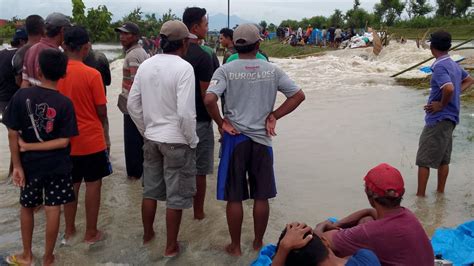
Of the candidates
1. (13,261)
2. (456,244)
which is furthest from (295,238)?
(13,261)

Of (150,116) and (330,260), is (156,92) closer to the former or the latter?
(150,116)

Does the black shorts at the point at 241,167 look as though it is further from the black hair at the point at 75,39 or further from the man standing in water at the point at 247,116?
the black hair at the point at 75,39

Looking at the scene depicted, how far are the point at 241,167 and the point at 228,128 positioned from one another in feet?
1.09

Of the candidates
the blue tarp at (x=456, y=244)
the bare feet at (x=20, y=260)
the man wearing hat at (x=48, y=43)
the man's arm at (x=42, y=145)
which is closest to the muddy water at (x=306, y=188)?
the bare feet at (x=20, y=260)

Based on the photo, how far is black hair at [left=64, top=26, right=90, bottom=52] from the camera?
13.3 ft

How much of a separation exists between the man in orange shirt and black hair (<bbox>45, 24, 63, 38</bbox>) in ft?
Answer: 1.58

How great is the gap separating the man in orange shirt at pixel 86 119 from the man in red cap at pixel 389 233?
2.24m

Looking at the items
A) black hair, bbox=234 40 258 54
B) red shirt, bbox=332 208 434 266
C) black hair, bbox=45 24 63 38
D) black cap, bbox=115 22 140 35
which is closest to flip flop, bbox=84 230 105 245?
black hair, bbox=45 24 63 38

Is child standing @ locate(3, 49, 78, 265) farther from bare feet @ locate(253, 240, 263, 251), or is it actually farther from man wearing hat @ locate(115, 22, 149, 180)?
man wearing hat @ locate(115, 22, 149, 180)

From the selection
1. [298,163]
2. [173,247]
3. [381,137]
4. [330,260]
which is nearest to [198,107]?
[173,247]

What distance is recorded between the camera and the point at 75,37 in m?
4.06

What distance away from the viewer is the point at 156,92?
3746mm

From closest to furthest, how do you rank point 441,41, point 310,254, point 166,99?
point 310,254 < point 166,99 < point 441,41

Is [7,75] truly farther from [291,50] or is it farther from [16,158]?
[291,50]
